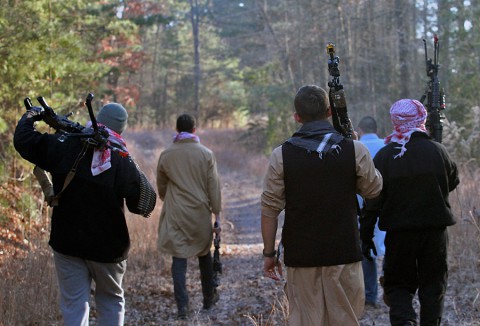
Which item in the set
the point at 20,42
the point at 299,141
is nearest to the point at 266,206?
the point at 299,141

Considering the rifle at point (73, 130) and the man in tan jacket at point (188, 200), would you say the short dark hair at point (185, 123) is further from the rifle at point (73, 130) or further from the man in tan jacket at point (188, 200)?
the rifle at point (73, 130)

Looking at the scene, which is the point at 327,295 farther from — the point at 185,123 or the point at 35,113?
the point at 185,123

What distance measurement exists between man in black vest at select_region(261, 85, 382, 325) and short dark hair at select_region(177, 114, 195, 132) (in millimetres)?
2913

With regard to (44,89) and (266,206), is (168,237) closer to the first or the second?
(266,206)

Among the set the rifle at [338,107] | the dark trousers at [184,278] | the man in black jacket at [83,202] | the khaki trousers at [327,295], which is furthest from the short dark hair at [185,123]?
the khaki trousers at [327,295]

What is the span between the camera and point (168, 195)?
22.3 feet

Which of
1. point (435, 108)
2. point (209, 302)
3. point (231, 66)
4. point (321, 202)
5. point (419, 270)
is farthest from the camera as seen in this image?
point (231, 66)

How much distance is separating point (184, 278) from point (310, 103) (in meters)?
3.29

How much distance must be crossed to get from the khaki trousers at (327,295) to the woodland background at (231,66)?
242 centimetres

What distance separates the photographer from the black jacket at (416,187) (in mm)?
4461

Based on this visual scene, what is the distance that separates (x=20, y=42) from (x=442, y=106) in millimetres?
6253

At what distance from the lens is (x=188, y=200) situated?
6680 millimetres

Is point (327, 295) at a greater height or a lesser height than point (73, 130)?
lesser

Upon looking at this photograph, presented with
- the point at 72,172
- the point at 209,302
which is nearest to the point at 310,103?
the point at 72,172
